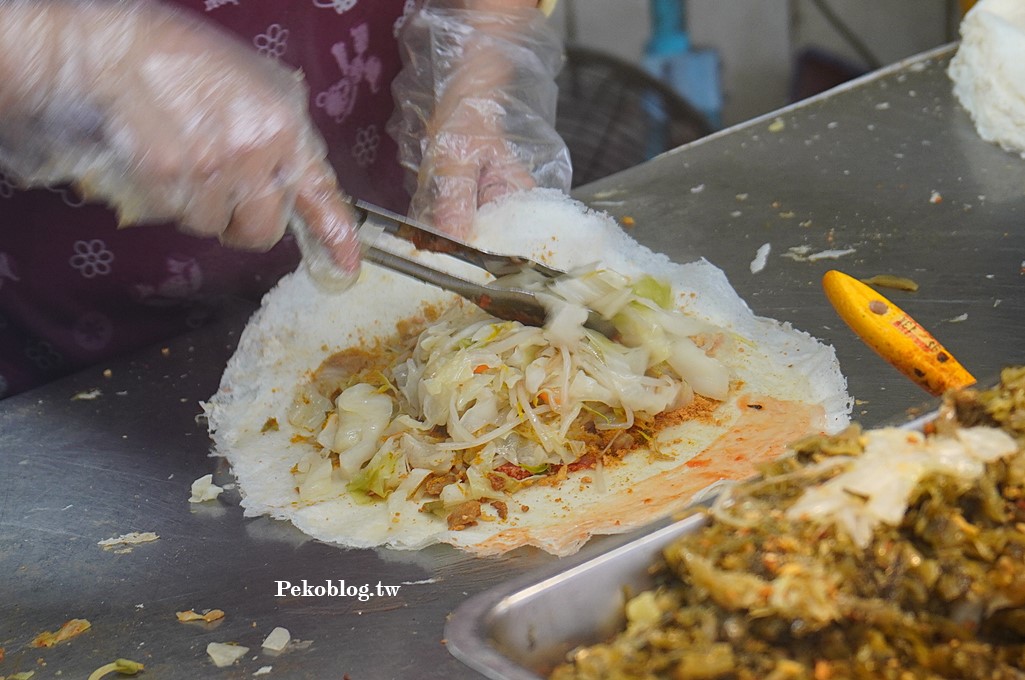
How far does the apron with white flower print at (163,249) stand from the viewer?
75.2 inches

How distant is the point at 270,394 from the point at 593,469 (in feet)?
2.08

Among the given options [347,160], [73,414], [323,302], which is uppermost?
[347,160]

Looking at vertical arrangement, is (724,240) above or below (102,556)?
above

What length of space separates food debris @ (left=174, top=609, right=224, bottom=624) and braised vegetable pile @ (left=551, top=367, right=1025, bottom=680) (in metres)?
0.64

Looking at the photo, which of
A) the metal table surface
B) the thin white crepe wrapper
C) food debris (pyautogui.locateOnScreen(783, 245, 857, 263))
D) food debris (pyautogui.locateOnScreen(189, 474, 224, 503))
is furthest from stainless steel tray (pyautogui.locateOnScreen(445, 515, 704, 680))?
food debris (pyautogui.locateOnScreen(783, 245, 857, 263))

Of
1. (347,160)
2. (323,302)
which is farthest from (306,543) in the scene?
(347,160)

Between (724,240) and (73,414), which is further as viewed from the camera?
(724,240)

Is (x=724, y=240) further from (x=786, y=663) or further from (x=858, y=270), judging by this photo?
(x=786, y=663)

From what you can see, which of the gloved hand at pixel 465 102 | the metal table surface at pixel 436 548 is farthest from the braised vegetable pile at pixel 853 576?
the gloved hand at pixel 465 102

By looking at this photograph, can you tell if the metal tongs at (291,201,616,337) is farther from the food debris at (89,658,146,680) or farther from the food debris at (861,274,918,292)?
the food debris at (89,658,146,680)

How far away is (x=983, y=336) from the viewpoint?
5.33 ft

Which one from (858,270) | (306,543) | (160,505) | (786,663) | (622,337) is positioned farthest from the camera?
(858,270)

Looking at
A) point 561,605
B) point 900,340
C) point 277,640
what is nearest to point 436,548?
point 277,640

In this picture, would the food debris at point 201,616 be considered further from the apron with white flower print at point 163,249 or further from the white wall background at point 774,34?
the white wall background at point 774,34
